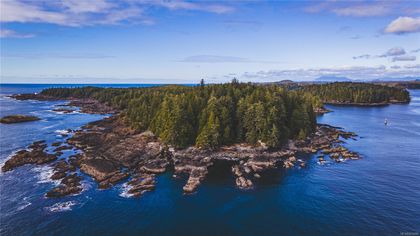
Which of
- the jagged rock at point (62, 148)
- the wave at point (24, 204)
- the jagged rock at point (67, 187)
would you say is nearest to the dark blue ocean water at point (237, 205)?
the wave at point (24, 204)

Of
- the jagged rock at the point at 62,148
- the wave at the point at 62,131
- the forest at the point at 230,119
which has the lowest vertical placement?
the jagged rock at the point at 62,148

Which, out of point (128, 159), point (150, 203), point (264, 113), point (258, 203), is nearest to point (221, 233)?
point (258, 203)

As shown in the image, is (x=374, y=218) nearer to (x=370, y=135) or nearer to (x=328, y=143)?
(x=328, y=143)

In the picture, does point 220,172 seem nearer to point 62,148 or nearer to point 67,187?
point 67,187

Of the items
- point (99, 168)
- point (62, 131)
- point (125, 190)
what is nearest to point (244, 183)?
point (125, 190)

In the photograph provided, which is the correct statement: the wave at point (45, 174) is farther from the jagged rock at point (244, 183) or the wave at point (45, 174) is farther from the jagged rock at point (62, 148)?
the jagged rock at point (244, 183)

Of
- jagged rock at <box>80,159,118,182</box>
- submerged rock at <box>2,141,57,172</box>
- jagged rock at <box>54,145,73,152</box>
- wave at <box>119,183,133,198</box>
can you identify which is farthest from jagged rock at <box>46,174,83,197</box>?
jagged rock at <box>54,145,73,152</box>
